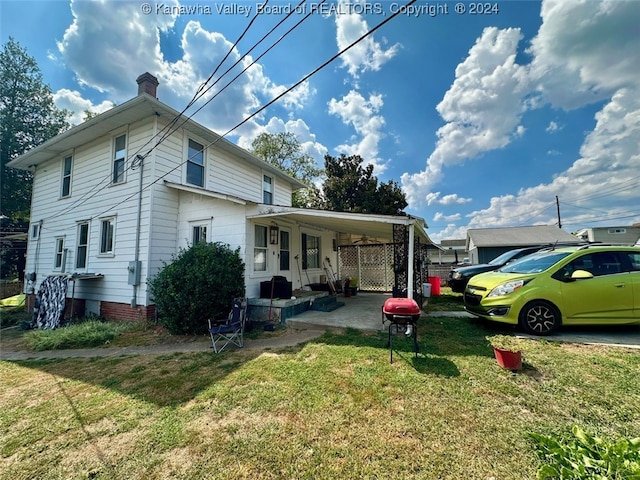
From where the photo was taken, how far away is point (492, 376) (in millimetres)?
3287

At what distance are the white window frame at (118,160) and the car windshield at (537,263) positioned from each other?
36.2 ft

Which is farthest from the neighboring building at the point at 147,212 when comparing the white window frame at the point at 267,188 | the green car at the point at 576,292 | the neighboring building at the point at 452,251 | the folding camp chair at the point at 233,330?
the neighboring building at the point at 452,251

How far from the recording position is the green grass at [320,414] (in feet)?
6.76

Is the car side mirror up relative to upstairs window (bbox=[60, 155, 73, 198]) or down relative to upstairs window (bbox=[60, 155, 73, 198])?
down

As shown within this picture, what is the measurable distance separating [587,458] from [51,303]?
12.1 meters

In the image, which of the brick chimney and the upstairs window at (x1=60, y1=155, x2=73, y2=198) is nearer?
the brick chimney

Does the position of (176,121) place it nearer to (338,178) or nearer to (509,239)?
(338,178)

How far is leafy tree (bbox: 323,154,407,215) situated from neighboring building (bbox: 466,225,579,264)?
682cm

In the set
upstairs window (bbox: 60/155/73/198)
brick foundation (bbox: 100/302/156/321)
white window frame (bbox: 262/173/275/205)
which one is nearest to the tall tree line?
white window frame (bbox: 262/173/275/205)

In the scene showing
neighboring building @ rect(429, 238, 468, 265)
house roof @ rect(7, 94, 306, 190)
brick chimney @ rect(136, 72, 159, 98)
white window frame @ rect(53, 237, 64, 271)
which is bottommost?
white window frame @ rect(53, 237, 64, 271)

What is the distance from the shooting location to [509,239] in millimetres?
19703

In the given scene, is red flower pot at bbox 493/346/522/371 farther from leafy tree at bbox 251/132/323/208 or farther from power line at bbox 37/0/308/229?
leafy tree at bbox 251/132/323/208

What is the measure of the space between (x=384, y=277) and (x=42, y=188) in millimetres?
15432

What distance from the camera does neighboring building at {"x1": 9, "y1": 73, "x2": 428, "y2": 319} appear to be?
717cm
